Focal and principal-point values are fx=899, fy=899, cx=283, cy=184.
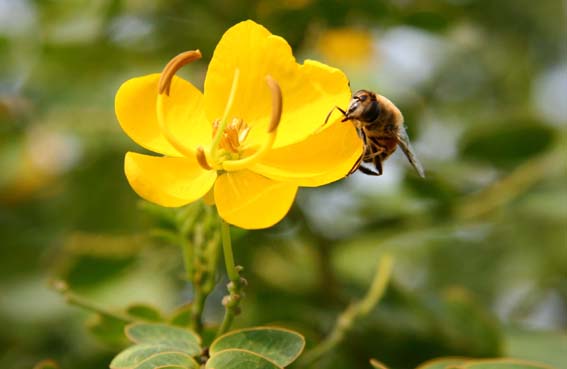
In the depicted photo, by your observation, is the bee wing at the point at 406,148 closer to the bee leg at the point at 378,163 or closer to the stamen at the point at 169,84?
the bee leg at the point at 378,163

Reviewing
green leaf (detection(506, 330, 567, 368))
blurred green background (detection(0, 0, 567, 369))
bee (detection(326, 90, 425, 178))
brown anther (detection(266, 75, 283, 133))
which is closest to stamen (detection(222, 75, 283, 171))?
brown anther (detection(266, 75, 283, 133))

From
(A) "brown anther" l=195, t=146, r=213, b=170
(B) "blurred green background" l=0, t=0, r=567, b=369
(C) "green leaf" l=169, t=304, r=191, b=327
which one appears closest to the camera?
(A) "brown anther" l=195, t=146, r=213, b=170

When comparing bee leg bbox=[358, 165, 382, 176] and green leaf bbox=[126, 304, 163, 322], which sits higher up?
bee leg bbox=[358, 165, 382, 176]

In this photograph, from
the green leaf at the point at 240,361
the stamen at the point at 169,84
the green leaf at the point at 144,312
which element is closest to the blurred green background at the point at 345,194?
the green leaf at the point at 144,312

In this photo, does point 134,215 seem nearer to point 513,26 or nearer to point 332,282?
point 332,282

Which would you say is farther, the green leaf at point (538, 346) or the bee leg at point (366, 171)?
the green leaf at point (538, 346)

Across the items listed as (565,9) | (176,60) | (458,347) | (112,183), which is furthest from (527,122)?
(176,60)

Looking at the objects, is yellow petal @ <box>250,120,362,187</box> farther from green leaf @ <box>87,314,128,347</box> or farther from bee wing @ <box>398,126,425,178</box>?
green leaf @ <box>87,314,128,347</box>
